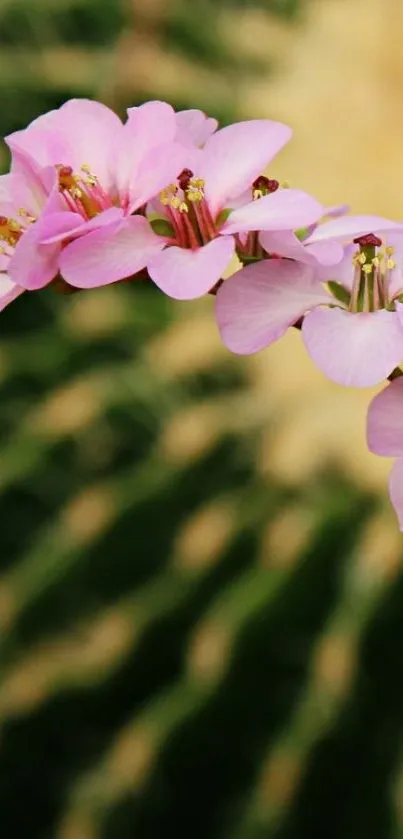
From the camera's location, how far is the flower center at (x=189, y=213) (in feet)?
0.60

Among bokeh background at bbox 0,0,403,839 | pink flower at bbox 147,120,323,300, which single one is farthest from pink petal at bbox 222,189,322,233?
bokeh background at bbox 0,0,403,839

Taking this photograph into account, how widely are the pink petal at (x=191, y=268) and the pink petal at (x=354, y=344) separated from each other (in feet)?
0.07

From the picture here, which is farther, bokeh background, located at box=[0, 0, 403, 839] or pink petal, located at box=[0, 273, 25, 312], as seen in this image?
bokeh background, located at box=[0, 0, 403, 839]

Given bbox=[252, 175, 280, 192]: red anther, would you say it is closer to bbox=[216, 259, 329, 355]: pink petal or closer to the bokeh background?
bbox=[216, 259, 329, 355]: pink petal

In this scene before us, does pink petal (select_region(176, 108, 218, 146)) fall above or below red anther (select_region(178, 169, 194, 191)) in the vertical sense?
above

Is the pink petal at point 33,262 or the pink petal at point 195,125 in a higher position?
the pink petal at point 195,125

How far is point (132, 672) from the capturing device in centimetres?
47

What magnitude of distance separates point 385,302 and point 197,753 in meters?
0.33

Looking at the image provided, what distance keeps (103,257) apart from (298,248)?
0.13ft

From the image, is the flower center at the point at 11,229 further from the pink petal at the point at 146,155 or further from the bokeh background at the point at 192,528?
the bokeh background at the point at 192,528

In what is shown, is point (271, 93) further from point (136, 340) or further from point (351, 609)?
point (351, 609)

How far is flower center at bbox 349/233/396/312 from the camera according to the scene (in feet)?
0.59

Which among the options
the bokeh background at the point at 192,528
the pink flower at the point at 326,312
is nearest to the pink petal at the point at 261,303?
the pink flower at the point at 326,312

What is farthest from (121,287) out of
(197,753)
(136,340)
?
(197,753)
